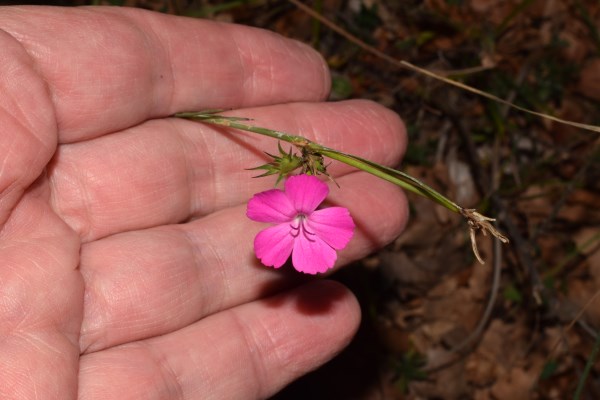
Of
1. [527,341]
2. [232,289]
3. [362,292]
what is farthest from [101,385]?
[527,341]


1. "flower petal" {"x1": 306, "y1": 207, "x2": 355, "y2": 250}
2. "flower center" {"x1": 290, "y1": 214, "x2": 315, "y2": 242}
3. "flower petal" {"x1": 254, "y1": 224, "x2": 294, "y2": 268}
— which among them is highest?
"flower petal" {"x1": 306, "y1": 207, "x2": 355, "y2": 250}

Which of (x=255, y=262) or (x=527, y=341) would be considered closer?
(x=255, y=262)

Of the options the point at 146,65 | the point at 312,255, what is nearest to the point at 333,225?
the point at 312,255

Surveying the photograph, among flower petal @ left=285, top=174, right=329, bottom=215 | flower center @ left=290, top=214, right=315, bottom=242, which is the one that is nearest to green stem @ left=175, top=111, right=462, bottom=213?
flower petal @ left=285, top=174, right=329, bottom=215

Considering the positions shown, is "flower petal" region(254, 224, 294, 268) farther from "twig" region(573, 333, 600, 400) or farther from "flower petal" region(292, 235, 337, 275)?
"twig" region(573, 333, 600, 400)

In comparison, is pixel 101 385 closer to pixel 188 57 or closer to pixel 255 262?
pixel 255 262

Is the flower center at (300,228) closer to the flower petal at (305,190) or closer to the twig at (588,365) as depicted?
the flower petal at (305,190)

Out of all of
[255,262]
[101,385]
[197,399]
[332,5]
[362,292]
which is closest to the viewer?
[101,385]
